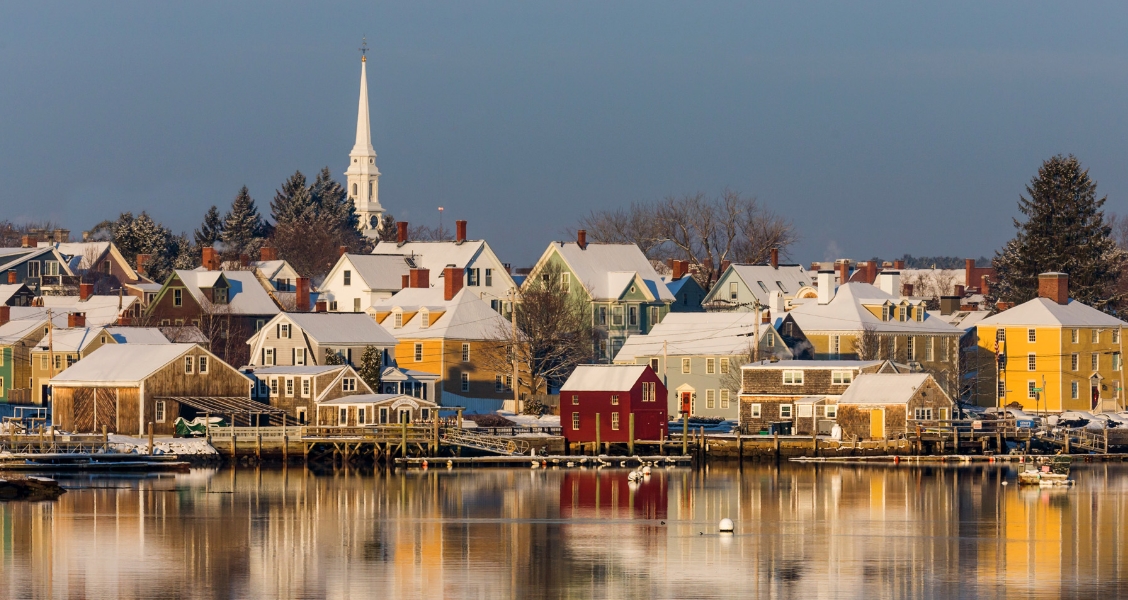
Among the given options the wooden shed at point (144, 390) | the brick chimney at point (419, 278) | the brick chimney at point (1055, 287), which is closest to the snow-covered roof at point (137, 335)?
the wooden shed at point (144, 390)

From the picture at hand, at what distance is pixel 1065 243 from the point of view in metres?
123

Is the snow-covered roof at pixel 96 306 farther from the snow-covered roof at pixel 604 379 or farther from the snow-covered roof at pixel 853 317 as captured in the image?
the snow-covered roof at pixel 853 317

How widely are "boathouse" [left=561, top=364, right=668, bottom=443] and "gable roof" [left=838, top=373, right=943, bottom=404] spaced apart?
8267 mm

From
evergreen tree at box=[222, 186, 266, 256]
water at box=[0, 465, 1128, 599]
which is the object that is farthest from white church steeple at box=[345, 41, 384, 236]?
water at box=[0, 465, 1128, 599]

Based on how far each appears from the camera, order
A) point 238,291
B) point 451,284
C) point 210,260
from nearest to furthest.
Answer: point 451,284 → point 238,291 → point 210,260

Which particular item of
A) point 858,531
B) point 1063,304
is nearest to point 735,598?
point 858,531

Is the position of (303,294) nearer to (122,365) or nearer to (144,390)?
(122,365)

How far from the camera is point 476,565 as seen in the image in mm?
50594

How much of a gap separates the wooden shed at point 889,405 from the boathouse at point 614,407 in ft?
27.0

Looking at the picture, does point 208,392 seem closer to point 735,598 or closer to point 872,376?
point 872,376

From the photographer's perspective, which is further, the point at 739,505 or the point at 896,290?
the point at 896,290

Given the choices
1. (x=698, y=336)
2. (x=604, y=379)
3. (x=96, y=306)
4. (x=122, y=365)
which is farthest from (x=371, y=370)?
(x=96, y=306)

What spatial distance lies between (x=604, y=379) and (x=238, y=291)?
30.9 metres

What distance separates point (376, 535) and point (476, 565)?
764 centimetres
